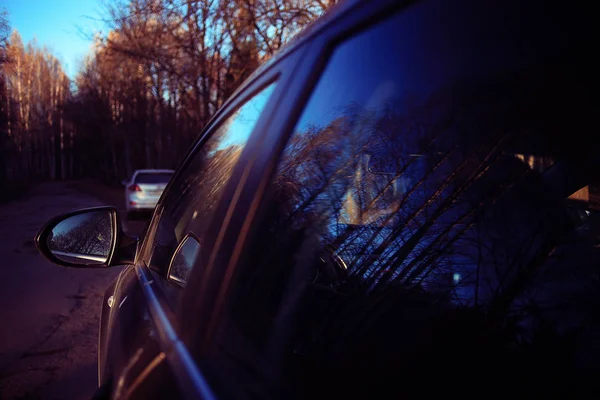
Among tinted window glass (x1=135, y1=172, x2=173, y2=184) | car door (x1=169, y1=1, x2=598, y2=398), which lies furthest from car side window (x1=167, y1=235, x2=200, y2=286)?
tinted window glass (x1=135, y1=172, x2=173, y2=184)

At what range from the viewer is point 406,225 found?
0.81m

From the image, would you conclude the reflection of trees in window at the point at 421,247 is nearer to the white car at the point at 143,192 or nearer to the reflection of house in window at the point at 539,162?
the reflection of house in window at the point at 539,162

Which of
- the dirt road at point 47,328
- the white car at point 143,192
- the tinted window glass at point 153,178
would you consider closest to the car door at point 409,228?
the dirt road at point 47,328

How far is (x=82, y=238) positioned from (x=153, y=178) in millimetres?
14053

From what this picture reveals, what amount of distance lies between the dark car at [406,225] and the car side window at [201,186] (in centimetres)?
8

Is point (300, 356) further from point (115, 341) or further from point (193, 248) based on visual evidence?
point (115, 341)

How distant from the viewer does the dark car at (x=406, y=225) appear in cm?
63

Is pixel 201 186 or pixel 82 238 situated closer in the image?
pixel 201 186

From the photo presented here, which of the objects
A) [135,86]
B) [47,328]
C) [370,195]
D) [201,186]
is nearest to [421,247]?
[370,195]

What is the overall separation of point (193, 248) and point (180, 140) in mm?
31919

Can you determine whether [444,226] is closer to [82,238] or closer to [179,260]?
[179,260]

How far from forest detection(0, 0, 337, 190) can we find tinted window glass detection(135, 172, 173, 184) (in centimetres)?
81

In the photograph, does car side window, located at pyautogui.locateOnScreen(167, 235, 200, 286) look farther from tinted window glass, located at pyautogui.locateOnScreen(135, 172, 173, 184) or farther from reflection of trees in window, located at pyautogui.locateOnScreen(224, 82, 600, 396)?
tinted window glass, located at pyautogui.locateOnScreen(135, 172, 173, 184)

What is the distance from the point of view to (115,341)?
1.58 m
